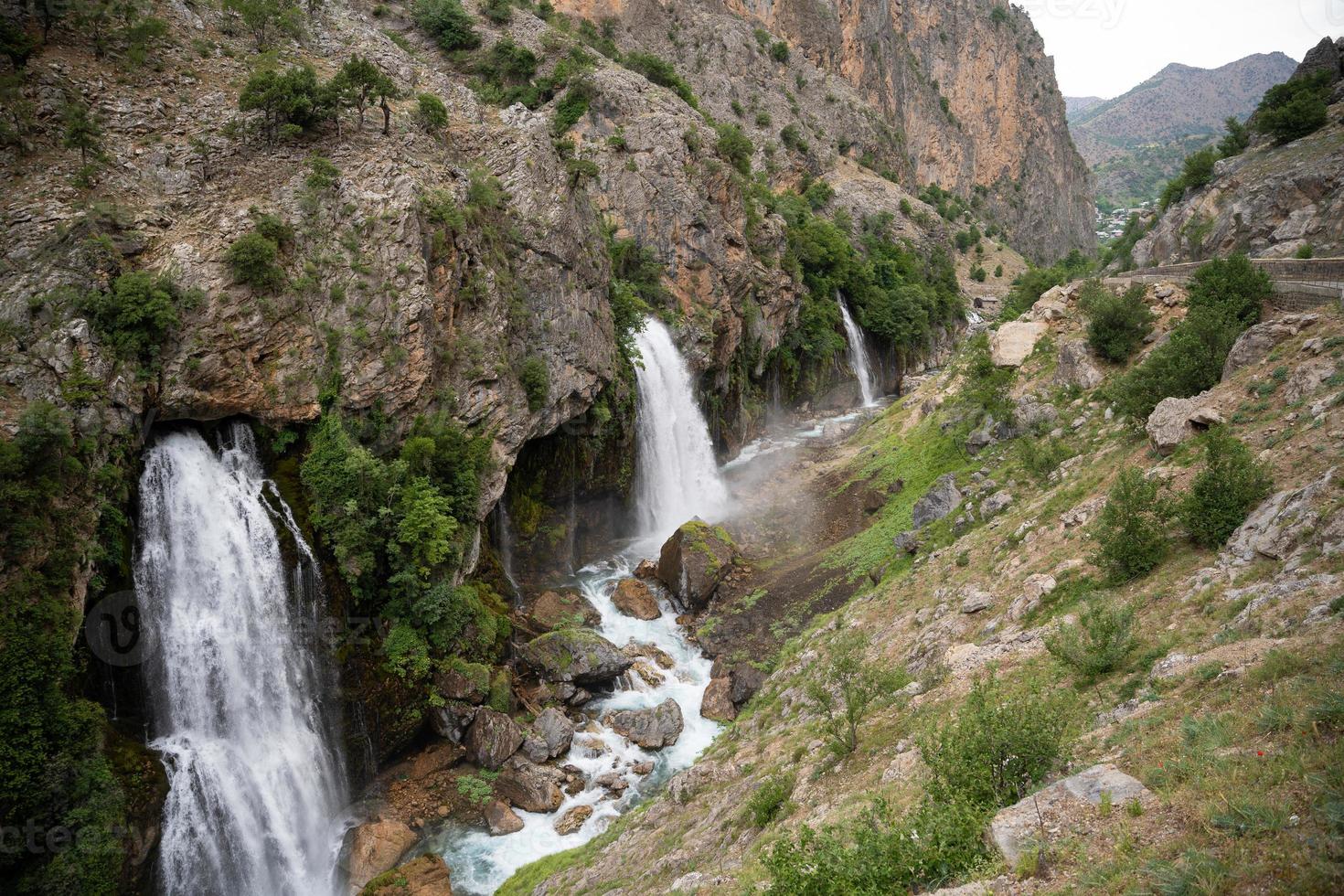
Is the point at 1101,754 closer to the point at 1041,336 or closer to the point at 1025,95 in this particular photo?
the point at 1041,336

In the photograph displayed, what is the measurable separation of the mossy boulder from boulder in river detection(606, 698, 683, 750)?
526 cm

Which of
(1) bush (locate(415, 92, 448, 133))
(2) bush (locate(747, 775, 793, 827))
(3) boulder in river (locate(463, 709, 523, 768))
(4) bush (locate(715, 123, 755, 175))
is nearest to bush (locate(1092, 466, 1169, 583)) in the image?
(2) bush (locate(747, 775, 793, 827))

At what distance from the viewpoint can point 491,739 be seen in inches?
649

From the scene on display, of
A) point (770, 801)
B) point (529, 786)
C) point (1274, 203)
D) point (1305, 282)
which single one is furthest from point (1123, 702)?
point (1274, 203)

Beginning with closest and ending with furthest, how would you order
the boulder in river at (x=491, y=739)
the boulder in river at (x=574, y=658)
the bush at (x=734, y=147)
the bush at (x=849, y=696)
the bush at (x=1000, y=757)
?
the bush at (x=1000, y=757) → the bush at (x=849, y=696) → the boulder in river at (x=491, y=739) → the boulder in river at (x=574, y=658) → the bush at (x=734, y=147)

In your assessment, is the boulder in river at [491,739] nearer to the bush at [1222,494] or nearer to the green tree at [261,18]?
the bush at [1222,494]

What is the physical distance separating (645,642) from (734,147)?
31.3m

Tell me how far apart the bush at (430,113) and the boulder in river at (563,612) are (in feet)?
54.1

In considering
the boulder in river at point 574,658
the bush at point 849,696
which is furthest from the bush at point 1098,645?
the boulder in river at point 574,658

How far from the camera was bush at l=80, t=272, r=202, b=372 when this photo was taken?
14.5 metres

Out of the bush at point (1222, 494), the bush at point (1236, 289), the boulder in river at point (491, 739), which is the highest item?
the bush at point (1236, 289)

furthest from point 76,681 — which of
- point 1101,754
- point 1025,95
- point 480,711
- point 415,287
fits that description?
point 1025,95

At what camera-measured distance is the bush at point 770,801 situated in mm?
9781

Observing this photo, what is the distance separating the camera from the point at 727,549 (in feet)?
81.2
